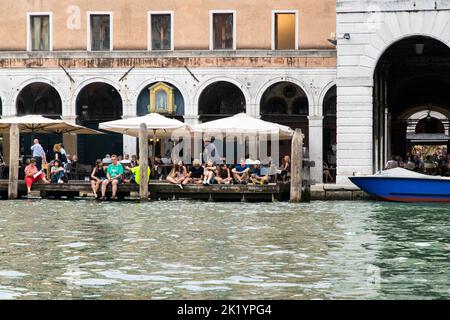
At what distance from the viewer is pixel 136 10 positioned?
37.7 metres

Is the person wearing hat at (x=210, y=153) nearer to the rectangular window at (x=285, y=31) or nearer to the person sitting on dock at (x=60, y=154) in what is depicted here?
the person sitting on dock at (x=60, y=154)

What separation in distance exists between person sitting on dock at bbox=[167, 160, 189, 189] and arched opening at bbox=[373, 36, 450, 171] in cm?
650

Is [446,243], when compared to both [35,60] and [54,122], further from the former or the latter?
[35,60]

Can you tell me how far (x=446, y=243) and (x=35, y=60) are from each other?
23930 mm

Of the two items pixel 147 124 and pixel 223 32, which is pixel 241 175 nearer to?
pixel 147 124

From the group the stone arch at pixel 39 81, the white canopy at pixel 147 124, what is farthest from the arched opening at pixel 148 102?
the white canopy at pixel 147 124

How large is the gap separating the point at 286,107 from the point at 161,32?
544cm

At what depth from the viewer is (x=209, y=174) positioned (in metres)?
27.8

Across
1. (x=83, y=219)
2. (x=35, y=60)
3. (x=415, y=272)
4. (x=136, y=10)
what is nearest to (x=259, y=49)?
(x=136, y=10)

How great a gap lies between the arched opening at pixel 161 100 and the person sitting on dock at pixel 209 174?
31.5 ft

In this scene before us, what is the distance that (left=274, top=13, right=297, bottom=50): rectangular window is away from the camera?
37125 millimetres

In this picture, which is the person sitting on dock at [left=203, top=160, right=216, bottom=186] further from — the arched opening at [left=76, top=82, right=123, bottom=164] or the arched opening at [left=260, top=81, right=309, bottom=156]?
Result: the arched opening at [left=260, top=81, right=309, bottom=156]

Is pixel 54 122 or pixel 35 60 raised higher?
pixel 35 60
